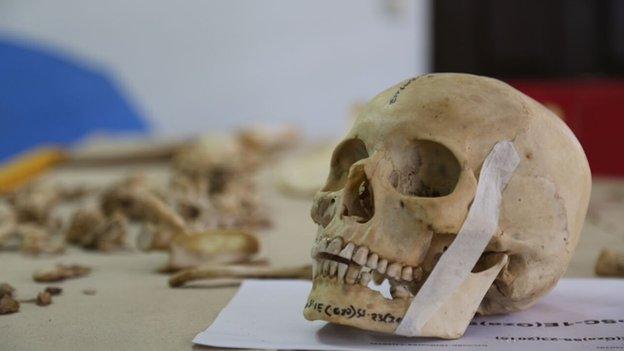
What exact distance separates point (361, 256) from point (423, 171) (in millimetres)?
163

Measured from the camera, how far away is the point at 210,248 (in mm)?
1746

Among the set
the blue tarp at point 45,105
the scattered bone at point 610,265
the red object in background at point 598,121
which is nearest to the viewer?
the scattered bone at point 610,265

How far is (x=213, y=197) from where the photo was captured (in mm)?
2410

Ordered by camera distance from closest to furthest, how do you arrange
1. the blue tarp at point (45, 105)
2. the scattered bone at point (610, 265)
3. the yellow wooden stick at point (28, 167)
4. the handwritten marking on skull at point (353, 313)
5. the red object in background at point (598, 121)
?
the handwritten marking on skull at point (353, 313) < the scattered bone at point (610, 265) < the yellow wooden stick at point (28, 167) < the red object in background at point (598, 121) < the blue tarp at point (45, 105)

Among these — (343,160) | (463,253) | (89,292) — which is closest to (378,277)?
(463,253)

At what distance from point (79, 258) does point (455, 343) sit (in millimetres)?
941

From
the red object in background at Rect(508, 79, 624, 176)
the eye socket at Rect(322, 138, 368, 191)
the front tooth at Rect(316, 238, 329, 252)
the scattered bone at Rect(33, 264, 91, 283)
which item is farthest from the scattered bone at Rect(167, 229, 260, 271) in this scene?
the red object in background at Rect(508, 79, 624, 176)

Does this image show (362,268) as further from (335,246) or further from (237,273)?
(237,273)

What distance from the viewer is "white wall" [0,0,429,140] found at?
617 cm

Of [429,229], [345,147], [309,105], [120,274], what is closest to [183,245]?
[120,274]

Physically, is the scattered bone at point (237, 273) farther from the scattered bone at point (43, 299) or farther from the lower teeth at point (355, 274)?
the lower teeth at point (355, 274)

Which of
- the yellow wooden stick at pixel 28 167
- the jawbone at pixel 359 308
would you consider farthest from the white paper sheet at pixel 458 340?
the yellow wooden stick at pixel 28 167

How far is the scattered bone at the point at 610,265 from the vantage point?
1663mm

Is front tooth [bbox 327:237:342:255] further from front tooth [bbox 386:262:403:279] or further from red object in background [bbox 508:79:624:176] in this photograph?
red object in background [bbox 508:79:624:176]
